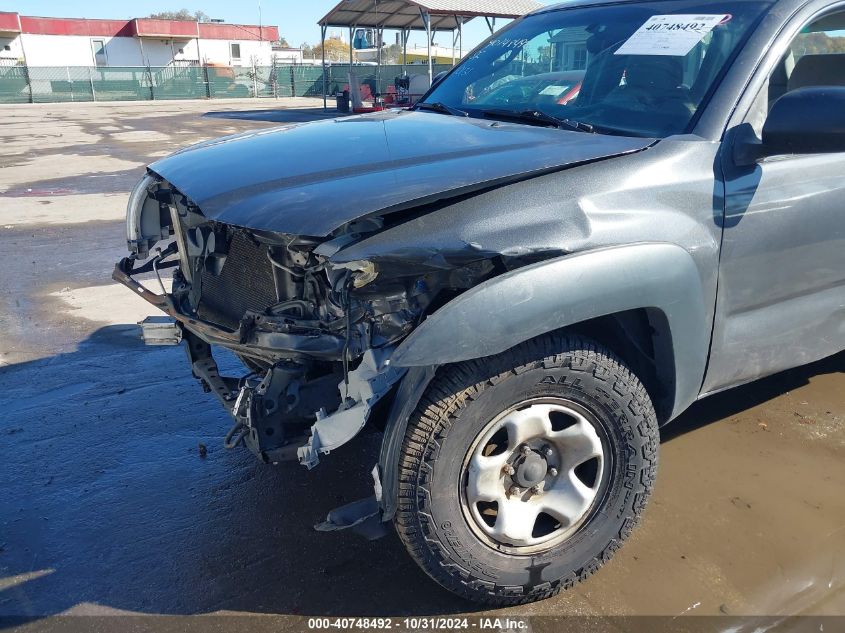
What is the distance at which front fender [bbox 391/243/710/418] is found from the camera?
1.99 metres

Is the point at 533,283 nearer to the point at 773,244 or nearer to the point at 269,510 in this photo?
the point at 773,244

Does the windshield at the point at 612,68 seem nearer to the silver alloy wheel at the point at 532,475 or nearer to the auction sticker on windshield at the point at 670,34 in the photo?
the auction sticker on windshield at the point at 670,34

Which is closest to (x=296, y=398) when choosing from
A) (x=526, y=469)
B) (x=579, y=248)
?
(x=526, y=469)

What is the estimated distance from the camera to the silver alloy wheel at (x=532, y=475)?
223cm

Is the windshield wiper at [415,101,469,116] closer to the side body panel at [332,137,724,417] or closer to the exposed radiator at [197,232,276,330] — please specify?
the side body panel at [332,137,724,417]

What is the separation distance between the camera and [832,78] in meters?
3.14

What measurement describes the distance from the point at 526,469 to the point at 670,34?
6.07 feet

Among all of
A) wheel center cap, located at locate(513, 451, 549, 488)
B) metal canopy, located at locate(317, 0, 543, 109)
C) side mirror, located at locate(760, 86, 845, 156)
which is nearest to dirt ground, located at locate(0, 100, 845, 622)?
wheel center cap, located at locate(513, 451, 549, 488)

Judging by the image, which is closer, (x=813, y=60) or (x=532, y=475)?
(x=532, y=475)

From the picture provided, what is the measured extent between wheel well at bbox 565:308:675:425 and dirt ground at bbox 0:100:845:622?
657 millimetres

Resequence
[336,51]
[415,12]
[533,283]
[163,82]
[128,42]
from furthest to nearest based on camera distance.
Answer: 1. [336,51]
2. [128,42]
3. [163,82]
4. [415,12]
5. [533,283]

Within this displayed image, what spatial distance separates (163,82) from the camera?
37.4 m

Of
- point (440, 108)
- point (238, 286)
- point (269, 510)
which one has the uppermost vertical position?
point (440, 108)

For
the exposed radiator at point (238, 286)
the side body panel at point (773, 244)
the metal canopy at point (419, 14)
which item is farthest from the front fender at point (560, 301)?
the metal canopy at point (419, 14)
